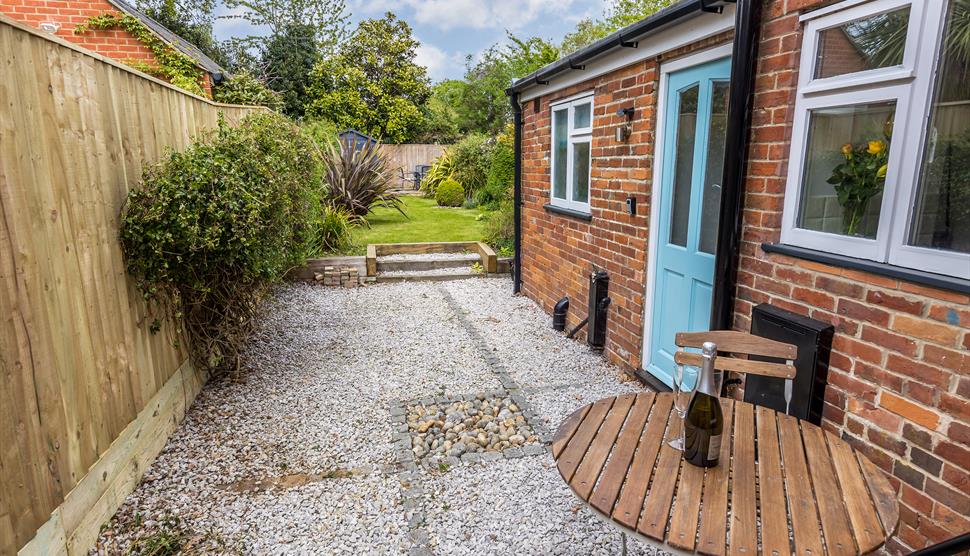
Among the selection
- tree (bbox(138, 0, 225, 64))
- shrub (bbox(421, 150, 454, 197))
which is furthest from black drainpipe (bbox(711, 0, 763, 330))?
tree (bbox(138, 0, 225, 64))

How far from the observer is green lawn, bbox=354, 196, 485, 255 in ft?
30.0

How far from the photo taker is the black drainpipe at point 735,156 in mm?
2596

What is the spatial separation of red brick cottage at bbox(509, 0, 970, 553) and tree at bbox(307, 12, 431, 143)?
71.2ft

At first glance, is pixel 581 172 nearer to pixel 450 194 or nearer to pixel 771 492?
pixel 771 492

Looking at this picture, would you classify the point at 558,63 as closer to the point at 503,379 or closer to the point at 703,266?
the point at 703,266

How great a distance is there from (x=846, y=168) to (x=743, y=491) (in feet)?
5.25

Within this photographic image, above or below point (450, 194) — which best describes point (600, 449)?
below

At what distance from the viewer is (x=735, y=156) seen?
271cm

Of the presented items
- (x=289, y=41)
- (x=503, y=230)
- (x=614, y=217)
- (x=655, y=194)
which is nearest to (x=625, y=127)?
(x=655, y=194)

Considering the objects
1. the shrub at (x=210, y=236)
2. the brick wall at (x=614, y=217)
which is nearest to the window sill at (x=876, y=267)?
the brick wall at (x=614, y=217)

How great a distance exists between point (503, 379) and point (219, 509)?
2.21 meters

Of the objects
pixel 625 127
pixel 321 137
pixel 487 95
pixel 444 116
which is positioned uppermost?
pixel 487 95

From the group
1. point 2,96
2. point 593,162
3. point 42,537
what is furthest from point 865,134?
point 42,537

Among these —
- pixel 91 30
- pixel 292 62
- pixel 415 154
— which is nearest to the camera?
pixel 91 30
